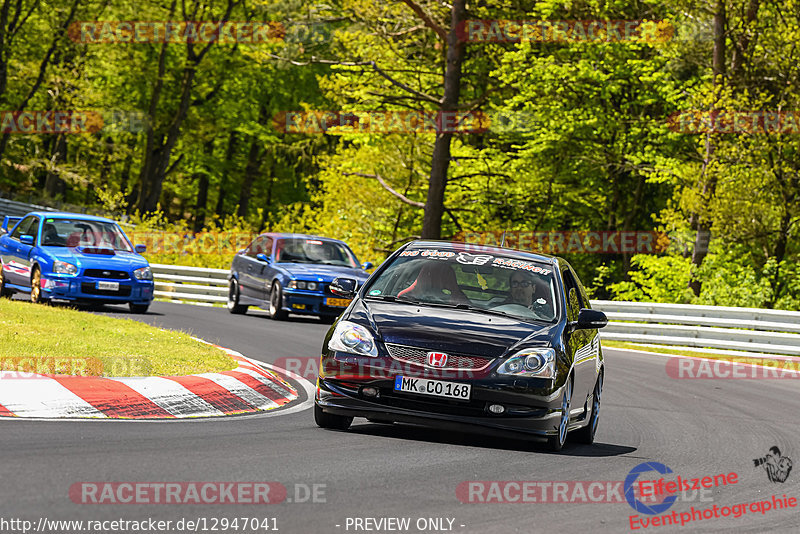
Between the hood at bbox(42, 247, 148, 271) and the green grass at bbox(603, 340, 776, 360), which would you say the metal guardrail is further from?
the hood at bbox(42, 247, 148, 271)

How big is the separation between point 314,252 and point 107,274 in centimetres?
537

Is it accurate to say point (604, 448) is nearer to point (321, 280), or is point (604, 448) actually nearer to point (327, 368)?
point (327, 368)

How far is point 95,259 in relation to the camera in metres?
20.4

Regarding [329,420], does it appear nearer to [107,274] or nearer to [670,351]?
[107,274]

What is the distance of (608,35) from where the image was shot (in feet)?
130

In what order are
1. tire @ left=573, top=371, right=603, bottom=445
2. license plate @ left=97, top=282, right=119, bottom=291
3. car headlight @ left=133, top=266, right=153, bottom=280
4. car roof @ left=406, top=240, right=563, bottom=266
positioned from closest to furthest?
1. tire @ left=573, top=371, right=603, bottom=445
2. car roof @ left=406, top=240, right=563, bottom=266
3. license plate @ left=97, top=282, right=119, bottom=291
4. car headlight @ left=133, top=266, right=153, bottom=280

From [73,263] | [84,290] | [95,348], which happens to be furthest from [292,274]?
[95,348]

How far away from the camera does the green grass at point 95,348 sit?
1016 centimetres

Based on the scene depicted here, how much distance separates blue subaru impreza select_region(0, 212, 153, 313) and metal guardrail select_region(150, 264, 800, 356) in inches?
379

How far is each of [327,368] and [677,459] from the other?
281 cm

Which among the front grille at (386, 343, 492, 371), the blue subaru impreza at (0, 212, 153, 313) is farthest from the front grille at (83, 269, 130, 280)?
the front grille at (386, 343, 492, 371)

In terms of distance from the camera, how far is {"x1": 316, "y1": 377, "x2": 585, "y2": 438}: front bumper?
8297 millimetres

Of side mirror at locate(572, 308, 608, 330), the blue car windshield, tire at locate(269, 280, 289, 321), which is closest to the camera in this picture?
side mirror at locate(572, 308, 608, 330)

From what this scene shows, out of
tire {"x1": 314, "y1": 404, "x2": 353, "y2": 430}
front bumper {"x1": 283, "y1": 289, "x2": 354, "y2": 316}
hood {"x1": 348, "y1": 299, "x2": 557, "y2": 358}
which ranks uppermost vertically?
hood {"x1": 348, "y1": 299, "x2": 557, "y2": 358}
